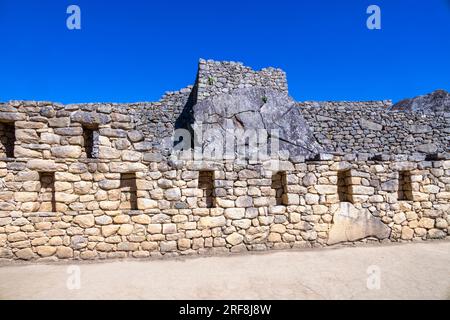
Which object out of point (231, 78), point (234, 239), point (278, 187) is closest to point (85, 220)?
point (234, 239)

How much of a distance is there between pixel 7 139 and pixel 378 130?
48.4 feet

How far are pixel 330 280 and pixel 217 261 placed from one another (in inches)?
81.7

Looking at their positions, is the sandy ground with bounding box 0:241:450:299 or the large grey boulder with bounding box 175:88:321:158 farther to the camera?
the large grey boulder with bounding box 175:88:321:158

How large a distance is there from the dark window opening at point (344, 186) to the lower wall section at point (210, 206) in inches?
1.0

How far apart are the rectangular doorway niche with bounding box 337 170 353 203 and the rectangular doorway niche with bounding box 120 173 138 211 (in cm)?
481

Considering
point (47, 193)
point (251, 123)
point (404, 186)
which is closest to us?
point (47, 193)

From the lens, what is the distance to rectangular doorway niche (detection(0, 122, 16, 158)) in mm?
6020

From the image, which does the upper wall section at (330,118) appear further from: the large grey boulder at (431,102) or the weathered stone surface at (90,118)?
the weathered stone surface at (90,118)

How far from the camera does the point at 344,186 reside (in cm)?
722

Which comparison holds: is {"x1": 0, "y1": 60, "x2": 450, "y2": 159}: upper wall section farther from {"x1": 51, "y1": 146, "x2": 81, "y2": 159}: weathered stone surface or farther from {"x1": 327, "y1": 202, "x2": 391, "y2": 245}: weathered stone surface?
{"x1": 327, "y1": 202, "x2": 391, "y2": 245}: weathered stone surface

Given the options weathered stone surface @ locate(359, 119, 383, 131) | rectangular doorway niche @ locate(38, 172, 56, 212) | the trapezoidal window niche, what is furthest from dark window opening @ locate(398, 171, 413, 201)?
rectangular doorway niche @ locate(38, 172, 56, 212)

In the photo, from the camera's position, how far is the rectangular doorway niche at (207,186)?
649 cm

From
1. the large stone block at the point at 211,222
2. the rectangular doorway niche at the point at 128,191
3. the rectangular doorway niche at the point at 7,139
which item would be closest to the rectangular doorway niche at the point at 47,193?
the rectangular doorway niche at the point at 7,139

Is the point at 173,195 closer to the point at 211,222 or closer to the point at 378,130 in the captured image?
the point at 211,222
